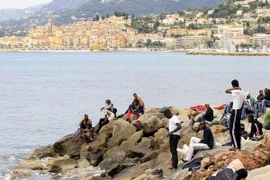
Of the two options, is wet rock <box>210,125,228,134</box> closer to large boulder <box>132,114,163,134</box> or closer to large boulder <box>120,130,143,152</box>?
large boulder <box>132,114,163,134</box>

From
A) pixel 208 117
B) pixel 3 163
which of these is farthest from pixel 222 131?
pixel 3 163

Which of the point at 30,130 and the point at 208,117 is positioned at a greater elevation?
the point at 208,117

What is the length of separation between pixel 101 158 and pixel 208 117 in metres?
2.85

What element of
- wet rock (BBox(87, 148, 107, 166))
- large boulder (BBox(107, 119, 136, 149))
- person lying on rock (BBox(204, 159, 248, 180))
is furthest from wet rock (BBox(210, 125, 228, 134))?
person lying on rock (BBox(204, 159, 248, 180))

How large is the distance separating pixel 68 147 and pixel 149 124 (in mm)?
2519

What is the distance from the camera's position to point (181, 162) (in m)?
11.5

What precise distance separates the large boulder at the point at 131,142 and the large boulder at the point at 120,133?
40 cm

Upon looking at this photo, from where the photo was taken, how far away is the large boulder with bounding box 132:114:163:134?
A: 15852 millimetres

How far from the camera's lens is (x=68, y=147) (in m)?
17.0

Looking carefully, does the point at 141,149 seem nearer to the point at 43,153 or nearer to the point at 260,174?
the point at 43,153

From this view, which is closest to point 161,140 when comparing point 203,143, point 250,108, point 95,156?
point 95,156

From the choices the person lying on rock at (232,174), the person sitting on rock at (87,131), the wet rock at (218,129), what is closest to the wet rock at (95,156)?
the person sitting on rock at (87,131)

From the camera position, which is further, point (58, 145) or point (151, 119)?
point (58, 145)

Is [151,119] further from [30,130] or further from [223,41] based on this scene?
[223,41]
